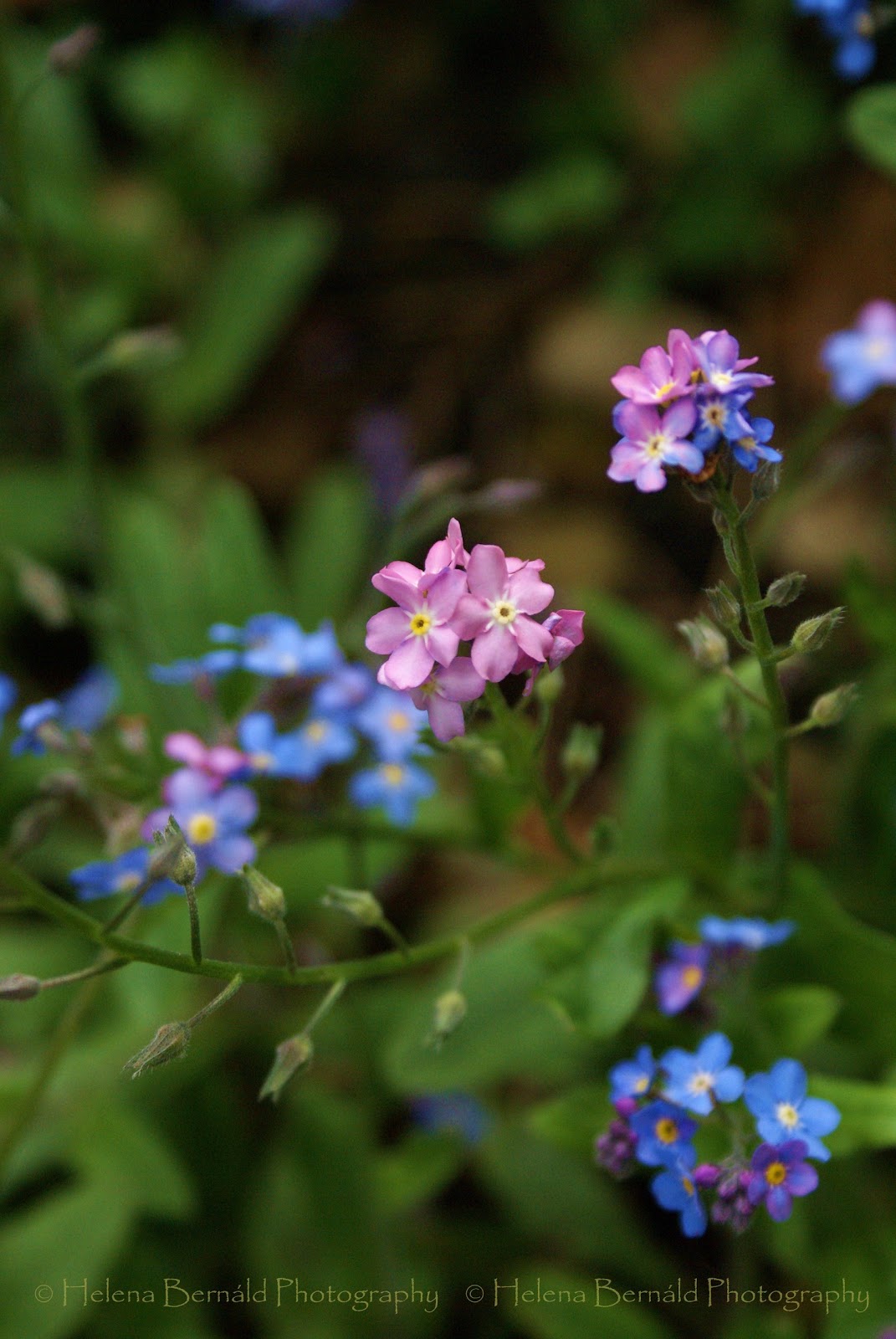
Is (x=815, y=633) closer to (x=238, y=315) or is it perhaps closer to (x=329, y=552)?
(x=329, y=552)

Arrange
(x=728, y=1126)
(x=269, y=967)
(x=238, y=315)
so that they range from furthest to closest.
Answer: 1. (x=238, y=315)
2. (x=728, y=1126)
3. (x=269, y=967)

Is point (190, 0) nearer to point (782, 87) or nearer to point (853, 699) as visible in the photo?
point (782, 87)

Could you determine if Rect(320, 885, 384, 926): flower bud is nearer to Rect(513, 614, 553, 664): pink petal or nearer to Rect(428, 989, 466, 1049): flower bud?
Rect(428, 989, 466, 1049): flower bud

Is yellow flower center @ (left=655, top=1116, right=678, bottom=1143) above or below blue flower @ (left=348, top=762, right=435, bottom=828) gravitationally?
below

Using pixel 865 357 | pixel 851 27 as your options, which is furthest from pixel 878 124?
pixel 865 357

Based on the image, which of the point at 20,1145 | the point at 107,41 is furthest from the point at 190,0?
the point at 20,1145

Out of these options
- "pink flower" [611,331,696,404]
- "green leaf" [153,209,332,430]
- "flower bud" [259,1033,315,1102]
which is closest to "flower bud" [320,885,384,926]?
"flower bud" [259,1033,315,1102]
